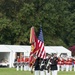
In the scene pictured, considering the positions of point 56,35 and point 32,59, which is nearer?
point 32,59

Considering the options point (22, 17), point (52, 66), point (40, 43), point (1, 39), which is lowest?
point (52, 66)

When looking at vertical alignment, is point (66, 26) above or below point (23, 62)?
above

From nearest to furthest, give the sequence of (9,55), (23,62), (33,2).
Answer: (23,62) < (9,55) < (33,2)

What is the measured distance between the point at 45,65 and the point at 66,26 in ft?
117

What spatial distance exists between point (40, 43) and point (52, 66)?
176 centimetres

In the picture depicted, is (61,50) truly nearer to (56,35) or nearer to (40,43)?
(56,35)

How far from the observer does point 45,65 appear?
19.8 meters

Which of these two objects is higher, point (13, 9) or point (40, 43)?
point (13, 9)

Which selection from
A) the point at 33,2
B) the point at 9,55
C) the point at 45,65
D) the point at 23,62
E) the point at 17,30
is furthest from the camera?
the point at 33,2

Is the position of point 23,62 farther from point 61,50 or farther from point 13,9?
point 13,9

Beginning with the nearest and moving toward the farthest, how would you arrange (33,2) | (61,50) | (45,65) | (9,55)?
(45,65) → (9,55) → (61,50) → (33,2)

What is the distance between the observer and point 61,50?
143ft

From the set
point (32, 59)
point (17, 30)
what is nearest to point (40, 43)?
point (32, 59)

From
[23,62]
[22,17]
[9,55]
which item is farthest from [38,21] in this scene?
[23,62]
